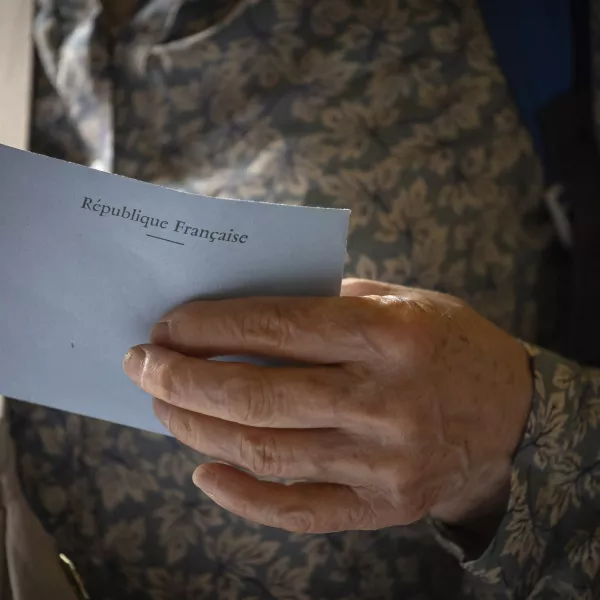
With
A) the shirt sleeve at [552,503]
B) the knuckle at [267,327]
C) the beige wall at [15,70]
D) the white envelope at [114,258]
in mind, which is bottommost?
the shirt sleeve at [552,503]

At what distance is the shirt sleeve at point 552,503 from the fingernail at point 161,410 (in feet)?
1.04

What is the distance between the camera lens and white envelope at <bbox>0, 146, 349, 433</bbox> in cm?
41

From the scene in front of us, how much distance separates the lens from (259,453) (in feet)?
1.50

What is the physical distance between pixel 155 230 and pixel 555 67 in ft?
2.02

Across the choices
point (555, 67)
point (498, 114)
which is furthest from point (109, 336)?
point (555, 67)

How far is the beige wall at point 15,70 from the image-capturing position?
0.72 m

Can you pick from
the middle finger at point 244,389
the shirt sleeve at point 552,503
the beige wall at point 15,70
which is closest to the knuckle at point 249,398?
the middle finger at point 244,389

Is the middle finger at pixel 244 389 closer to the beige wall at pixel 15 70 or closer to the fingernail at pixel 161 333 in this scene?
the fingernail at pixel 161 333

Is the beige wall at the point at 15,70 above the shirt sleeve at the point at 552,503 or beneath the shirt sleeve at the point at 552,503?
above

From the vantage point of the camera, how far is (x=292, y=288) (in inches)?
18.0

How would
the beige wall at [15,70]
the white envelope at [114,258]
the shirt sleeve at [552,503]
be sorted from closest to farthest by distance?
the white envelope at [114,258], the shirt sleeve at [552,503], the beige wall at [15,70]

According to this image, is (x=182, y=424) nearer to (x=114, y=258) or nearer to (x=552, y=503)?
(x=114, y=258)

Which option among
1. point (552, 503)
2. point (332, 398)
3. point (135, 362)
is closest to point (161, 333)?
point (135, 362)

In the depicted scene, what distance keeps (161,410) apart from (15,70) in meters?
0.51
